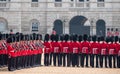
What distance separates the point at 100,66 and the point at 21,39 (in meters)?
4.51

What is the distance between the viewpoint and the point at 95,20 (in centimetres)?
4931

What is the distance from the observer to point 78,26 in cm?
5050

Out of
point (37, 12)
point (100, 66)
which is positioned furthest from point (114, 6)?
point (100, 66)

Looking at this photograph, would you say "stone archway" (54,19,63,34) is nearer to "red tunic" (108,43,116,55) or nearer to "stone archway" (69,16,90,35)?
"stone archway" (69,16,90,35)

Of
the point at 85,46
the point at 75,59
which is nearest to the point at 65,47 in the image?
the point at 75,59

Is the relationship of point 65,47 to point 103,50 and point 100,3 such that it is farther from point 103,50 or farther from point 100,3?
point 100,3

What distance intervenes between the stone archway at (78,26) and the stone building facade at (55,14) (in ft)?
0.62

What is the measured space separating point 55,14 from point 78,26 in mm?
2948

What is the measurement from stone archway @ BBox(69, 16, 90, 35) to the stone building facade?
188mm

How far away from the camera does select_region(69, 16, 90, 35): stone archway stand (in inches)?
1969

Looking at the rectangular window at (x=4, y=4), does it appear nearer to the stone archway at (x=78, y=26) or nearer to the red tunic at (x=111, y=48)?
the stone archway at (x=78, y=26)

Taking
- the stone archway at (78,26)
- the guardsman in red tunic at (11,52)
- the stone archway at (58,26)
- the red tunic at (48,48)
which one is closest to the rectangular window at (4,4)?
the stone archway at (58,26)

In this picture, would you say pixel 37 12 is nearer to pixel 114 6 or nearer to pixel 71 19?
pixel 71 19

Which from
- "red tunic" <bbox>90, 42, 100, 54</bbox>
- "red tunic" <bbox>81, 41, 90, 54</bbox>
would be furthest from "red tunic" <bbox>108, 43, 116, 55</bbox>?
"red tunic" <bbox>81, 41, 90, 54</bbox>
